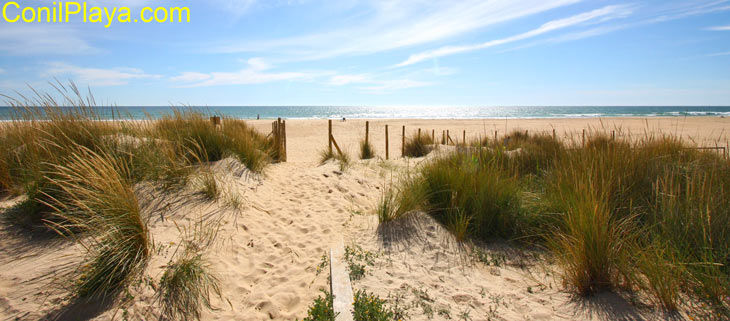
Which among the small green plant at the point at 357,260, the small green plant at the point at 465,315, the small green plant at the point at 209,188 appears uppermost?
the small green plant at the point at 209,188

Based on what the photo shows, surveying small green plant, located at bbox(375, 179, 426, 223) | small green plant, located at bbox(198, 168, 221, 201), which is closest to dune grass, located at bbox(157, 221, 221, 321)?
small green plant, located at bbox(198, 168, 221, 201)

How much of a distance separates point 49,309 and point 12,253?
1122mm

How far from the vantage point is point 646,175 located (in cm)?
359

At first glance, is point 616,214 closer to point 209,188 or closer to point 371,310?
point 371,310

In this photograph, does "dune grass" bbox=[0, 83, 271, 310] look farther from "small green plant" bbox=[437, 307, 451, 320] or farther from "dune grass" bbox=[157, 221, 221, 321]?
"small green plant" bbox=[437, 307, 451, 320]

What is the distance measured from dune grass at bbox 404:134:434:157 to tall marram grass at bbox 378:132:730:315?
15.5ft

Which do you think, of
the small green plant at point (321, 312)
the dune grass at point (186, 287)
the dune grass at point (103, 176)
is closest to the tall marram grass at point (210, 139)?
the dune grass at point (103, 176)

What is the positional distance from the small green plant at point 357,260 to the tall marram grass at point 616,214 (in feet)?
2.17

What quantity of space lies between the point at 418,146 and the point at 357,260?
7.53 meters

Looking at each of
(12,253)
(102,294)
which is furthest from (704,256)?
(12,253)

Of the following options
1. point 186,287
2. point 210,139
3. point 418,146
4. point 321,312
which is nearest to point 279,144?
point 210,139

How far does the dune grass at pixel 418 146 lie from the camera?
10047 millimetres

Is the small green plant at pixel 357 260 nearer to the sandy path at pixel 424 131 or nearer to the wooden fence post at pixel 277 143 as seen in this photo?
the sandy path at pixel 424 131

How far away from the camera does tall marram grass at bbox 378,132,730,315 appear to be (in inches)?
92.9
